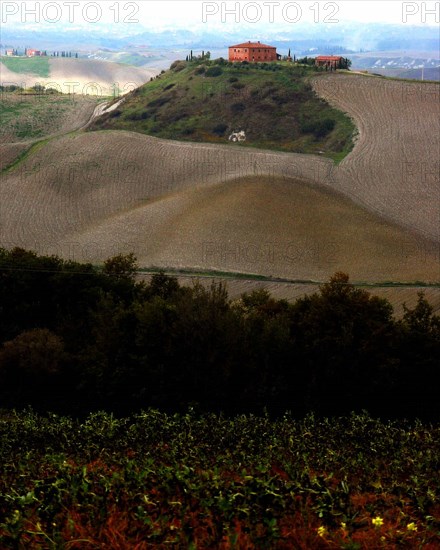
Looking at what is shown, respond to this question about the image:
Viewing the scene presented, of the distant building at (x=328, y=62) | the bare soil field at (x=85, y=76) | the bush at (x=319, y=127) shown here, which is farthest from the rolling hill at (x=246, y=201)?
the bare soil field at (x=85, y=76)

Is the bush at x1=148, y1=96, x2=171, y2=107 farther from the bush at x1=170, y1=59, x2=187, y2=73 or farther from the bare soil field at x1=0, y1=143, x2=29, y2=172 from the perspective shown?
the bare soil field at x1=0, y1=143, x2=29, y2=172

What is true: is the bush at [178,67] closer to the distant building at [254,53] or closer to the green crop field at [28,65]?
the distant building at [254,53]

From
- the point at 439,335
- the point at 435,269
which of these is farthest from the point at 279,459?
the point at 435,269

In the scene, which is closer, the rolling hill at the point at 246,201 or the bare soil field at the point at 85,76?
the rolling hill at the point at 246,201

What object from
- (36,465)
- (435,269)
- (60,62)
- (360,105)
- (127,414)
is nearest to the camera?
(36,465)

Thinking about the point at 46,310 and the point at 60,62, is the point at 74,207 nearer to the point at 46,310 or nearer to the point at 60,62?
the point at 46,310

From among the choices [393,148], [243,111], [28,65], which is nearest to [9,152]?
[243,111]

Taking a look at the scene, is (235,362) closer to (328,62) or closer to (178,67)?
(328,62)
